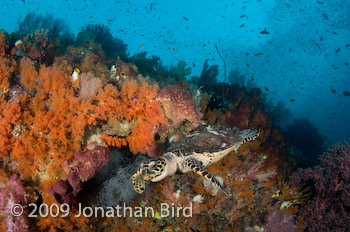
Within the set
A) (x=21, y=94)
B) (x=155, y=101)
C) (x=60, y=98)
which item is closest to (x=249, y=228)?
(x=155, y=101)

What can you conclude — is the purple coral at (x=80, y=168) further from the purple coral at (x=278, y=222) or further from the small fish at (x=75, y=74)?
the purple coral at (x=278, y=222)

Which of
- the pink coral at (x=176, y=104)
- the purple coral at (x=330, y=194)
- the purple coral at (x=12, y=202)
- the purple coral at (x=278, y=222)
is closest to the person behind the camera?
the purple coral at (x=12, y=202)

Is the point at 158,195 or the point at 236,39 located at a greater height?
the point at 236,39

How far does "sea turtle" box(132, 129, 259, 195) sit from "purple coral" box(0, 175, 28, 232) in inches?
69.8

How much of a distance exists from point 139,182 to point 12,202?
1.97m

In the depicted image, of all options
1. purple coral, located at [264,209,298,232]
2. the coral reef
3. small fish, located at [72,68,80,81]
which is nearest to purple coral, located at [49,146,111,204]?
the coral reef

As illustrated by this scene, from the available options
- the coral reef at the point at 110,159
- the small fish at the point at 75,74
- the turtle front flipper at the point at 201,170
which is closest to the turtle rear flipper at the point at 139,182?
the coral reef at the point at 110,159

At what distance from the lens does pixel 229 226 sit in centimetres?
360

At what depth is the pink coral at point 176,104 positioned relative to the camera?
336 cm

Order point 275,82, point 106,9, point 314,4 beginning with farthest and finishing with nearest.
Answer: point 106,9, point 314,4, point 275,82

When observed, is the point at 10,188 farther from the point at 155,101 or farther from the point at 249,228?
the point at 249,228

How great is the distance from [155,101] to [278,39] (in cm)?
6117

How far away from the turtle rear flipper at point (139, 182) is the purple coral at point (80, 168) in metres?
0.62

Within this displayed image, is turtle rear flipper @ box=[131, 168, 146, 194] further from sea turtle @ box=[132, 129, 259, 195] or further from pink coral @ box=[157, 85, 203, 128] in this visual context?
pink coral @ box=[157, 85, 203, 128]
